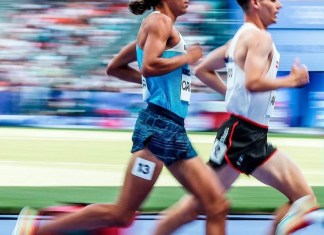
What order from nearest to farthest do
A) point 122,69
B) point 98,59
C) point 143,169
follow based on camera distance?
point 143,169 → point 122,69 → point 98,59

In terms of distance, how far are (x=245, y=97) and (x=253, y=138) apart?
25cm

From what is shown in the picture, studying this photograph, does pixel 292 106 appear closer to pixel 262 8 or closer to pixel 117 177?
pixel 117 177

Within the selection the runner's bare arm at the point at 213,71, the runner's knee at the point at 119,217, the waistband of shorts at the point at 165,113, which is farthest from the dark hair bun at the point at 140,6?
the runner's knee at the point at 119,217

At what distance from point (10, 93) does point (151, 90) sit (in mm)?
13475

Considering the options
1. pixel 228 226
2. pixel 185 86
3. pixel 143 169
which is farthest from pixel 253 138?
pixel 228 226

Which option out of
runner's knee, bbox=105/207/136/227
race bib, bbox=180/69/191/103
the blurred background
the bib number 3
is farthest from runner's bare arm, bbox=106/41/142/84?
the blurred background

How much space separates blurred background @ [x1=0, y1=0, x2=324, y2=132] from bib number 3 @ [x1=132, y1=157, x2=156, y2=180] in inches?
479

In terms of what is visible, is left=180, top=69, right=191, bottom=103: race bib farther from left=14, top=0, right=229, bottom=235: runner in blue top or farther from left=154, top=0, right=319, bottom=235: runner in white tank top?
left=154, top=0, right=319, bottom=235: runner in white tank top

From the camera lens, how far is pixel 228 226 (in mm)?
7555

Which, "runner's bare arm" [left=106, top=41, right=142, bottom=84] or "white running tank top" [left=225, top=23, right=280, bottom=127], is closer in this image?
"white running tank top" [left=225, top=23, right=280, bottom=127]

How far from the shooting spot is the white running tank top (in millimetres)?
5699

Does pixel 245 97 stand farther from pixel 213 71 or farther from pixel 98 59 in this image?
pixel 98 59

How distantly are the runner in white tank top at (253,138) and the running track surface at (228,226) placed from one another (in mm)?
1280

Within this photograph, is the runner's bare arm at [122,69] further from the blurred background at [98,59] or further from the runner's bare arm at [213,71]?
the blurred background at [98,59]
